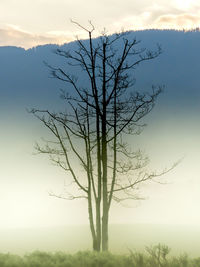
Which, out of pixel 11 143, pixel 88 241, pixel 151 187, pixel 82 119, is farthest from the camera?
pixel 11 143

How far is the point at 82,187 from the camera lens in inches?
648

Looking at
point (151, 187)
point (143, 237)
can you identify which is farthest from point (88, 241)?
point (151, 187)

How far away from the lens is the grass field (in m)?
12.0

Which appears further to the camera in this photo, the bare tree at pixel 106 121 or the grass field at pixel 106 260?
the bare tree at pixel 106 121

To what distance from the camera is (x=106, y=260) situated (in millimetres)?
12531

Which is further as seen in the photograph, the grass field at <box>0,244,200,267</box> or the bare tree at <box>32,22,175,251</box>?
the bare tree at <box>32,22,175,251</box>

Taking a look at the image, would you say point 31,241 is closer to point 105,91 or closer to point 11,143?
point 105,91

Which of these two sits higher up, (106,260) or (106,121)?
(106,121)

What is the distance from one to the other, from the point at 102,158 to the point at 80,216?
51566 millimetres

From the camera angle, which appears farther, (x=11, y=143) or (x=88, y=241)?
(x=11, y=143)

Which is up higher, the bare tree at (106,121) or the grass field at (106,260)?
→ the bare tree at (106,121)

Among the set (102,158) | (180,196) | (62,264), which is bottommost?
(62,264)

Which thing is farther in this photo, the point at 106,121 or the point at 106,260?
the point at 106,121

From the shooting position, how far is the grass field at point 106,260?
473 inches
